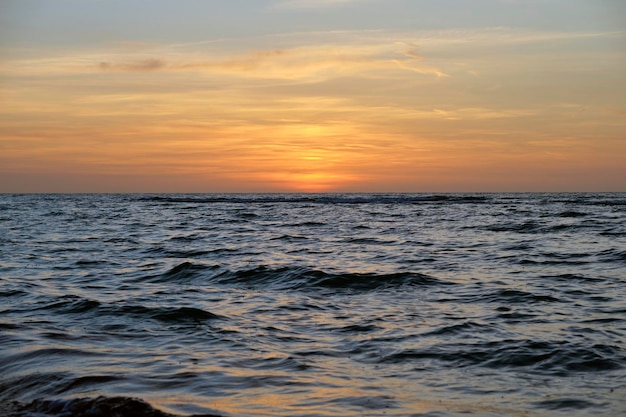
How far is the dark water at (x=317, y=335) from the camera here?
234 inches

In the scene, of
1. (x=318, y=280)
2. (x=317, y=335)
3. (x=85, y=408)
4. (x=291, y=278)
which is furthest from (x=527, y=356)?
(x=291, y=278)

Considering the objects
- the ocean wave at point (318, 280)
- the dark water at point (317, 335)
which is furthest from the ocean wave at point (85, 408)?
the ocean wave at point (318, 280)

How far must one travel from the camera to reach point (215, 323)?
9516 millimetres

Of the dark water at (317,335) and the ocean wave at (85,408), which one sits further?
the dark water at (317,335)

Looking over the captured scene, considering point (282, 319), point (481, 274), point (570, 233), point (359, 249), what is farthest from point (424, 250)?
point (282, 319)

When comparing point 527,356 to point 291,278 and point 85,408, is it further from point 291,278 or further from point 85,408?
point 291,278

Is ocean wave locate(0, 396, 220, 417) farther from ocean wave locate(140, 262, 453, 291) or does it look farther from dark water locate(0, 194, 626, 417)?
ocean wave locate(140, 262, 453, 291)

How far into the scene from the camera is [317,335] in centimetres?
868

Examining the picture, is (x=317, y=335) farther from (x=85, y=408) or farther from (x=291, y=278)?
(x=291, y=278)

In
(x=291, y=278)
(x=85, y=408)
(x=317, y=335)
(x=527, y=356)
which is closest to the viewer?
(x=85, y=408)

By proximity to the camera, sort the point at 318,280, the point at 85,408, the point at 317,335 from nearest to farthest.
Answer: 1. the point at 85,408
2. the point at 317,335
3. the point at 318,280

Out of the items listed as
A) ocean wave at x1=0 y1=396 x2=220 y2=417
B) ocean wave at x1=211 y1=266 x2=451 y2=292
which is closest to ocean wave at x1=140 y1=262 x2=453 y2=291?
ocean wave at x1=211 y1=266 x2=451 y2=292

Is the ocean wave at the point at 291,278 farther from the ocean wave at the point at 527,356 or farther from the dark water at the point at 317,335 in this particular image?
the ocean wave at the point at 527,356

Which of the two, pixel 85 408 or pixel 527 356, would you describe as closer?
pixel 85 408
